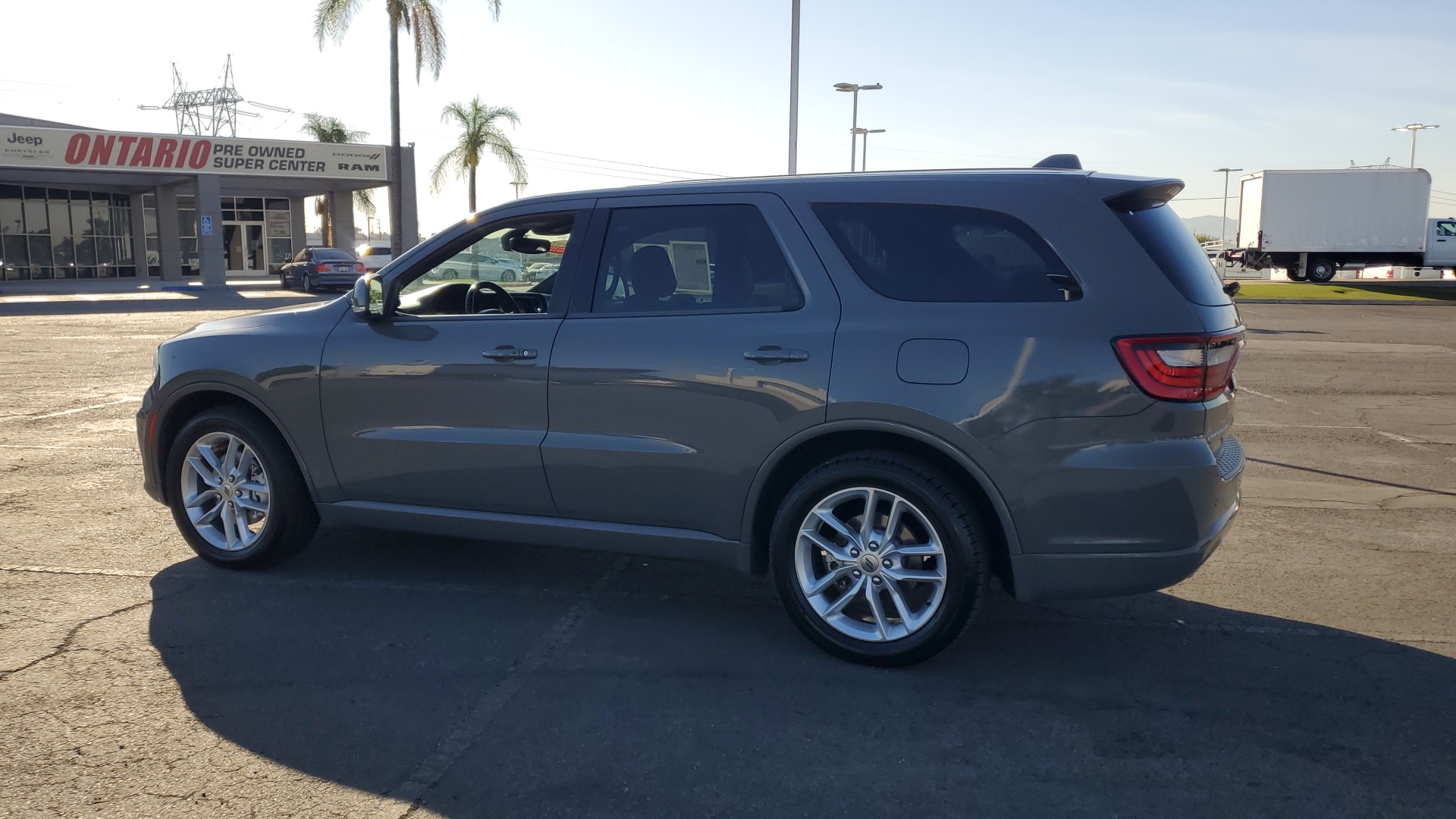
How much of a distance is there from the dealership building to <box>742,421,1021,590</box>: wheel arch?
36197 millimetres

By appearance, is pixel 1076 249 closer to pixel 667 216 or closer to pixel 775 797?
pixel 667 216

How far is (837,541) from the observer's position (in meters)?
4.29

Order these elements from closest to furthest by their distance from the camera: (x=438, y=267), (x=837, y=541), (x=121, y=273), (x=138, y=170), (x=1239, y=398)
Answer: (x=837, y=541) → (x=438, y=267) → (x=1239, y=398) → (x=138, y=170) → (x=121, y=273)

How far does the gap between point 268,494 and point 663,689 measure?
238 centimetres

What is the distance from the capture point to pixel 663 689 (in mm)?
4012

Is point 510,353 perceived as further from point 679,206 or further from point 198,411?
point 198,411

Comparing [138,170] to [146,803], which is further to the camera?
[138,170]

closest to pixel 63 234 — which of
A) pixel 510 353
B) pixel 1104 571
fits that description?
pixel 510 353

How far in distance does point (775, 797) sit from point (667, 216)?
2.40 meters

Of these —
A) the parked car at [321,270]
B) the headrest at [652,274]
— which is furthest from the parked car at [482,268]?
the parked car at [321,270]

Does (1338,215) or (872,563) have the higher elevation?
(1338,215)

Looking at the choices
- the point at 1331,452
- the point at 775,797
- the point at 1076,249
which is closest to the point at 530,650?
the point at 775,797

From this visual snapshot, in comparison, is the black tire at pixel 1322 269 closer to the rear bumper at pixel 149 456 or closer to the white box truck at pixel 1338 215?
the white box truck at pixel 1338 215

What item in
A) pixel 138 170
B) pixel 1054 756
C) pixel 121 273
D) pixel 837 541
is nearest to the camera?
pixel 1054 756
